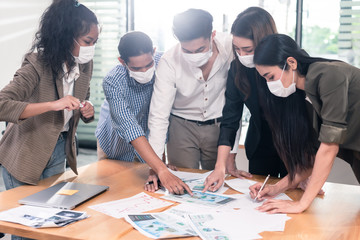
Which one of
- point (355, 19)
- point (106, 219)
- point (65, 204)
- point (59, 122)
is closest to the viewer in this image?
point (106, 219)

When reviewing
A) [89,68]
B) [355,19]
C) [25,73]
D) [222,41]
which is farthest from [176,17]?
[355,19]

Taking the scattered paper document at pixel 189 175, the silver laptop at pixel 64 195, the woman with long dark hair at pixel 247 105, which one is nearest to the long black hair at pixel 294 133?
the woman with long dark hair at pixel 247 105

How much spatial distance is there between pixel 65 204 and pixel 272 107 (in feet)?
3.03

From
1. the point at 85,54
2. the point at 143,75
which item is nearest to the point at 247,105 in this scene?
the point at 143,75

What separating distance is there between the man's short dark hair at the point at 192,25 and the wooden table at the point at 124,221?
0.68 metres

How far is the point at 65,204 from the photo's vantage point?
144 cm

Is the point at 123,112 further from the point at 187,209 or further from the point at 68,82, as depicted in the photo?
the point at 187,209

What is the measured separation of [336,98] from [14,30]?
438 centimetres

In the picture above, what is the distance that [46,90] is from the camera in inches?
68.4

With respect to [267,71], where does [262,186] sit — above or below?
below

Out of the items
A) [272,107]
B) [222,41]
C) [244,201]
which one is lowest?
[244,201]

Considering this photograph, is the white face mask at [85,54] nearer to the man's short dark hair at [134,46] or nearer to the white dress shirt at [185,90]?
the man's short dark hair at [134,46]

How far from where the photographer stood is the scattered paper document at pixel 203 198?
1.49 metres

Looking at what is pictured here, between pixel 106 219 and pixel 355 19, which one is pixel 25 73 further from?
pixel 355 19
